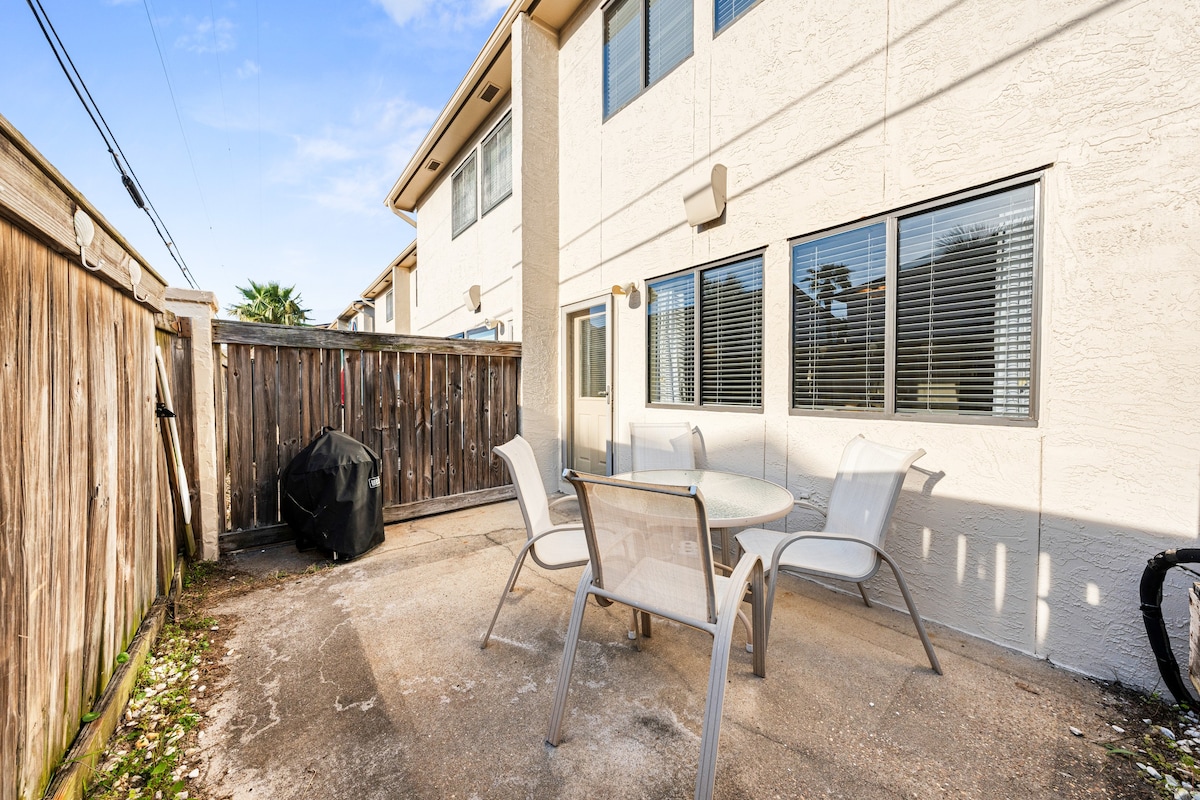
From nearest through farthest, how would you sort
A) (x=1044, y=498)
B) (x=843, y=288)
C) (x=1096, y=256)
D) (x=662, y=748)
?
(x=662, y=748) < (x=1096, y=256) < (x=1044, y=498) < (x=843, y=288)

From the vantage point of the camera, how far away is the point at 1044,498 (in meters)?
2.21

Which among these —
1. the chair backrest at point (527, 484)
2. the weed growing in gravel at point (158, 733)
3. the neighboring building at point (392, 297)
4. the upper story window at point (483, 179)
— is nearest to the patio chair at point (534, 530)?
the chair backrest at point (527, 484)

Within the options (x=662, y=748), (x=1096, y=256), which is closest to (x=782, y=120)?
(x=1096, y=256)

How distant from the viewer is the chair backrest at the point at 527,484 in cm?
237

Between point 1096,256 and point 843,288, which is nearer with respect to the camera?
point 1096,256

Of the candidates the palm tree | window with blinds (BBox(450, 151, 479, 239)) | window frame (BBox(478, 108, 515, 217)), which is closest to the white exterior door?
window frame (BBox(478, 108, 515, 217))

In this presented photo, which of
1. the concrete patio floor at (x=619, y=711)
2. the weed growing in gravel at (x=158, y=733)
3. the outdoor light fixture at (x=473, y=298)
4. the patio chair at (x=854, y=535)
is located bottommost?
the concrete patio floor at (x=619, y=711)

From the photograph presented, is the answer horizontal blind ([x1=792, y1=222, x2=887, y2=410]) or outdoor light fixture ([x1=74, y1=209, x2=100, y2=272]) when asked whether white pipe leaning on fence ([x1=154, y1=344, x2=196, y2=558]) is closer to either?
outdoor light fixture ([x1=74, y1=209, x2=100, y2=272])

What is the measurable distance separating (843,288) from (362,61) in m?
8.50

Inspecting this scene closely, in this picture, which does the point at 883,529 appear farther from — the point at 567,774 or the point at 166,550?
the point at 166,550

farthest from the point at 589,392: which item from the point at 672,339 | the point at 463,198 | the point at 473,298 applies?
the point at 463,198

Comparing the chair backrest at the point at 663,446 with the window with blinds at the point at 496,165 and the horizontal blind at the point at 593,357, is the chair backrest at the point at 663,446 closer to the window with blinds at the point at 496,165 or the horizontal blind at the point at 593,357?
the horizontal blind at the point at 593,357

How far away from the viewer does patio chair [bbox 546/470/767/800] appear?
1417 millimetres

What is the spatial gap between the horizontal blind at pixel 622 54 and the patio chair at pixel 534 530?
4.15 meters
